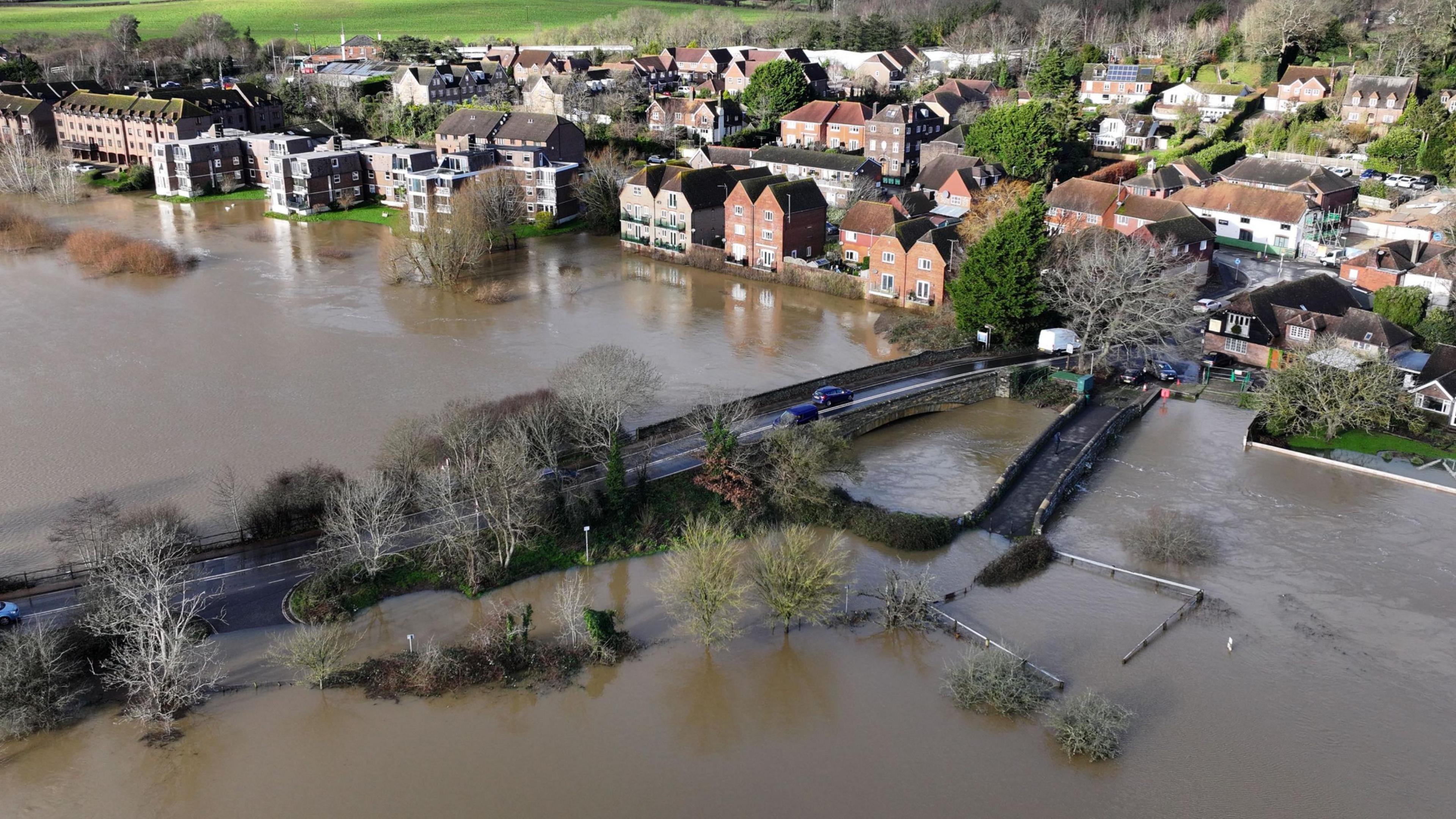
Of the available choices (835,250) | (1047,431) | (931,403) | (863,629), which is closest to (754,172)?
(835,250)

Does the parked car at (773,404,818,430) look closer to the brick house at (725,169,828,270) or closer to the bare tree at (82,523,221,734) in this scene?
the bare tree at (82,523,221,734)

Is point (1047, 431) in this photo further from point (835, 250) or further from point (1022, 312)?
point (835, 250)

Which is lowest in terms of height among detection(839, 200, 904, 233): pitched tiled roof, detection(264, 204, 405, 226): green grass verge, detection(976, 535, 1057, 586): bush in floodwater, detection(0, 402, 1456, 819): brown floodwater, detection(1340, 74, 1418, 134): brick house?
detection(0, 402, 1456, 819): brown floodwater

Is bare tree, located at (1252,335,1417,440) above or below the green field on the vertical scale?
below

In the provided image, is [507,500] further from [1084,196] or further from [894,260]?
[1084,196]

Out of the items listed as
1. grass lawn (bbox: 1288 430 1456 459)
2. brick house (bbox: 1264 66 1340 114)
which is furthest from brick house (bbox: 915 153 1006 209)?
brick house (bbox: 1264 66 1340 114)

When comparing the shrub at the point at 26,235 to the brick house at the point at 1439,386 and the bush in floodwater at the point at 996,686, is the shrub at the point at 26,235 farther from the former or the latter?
the brick house at the point at 1439,386

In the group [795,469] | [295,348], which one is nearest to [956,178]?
[795,469]
